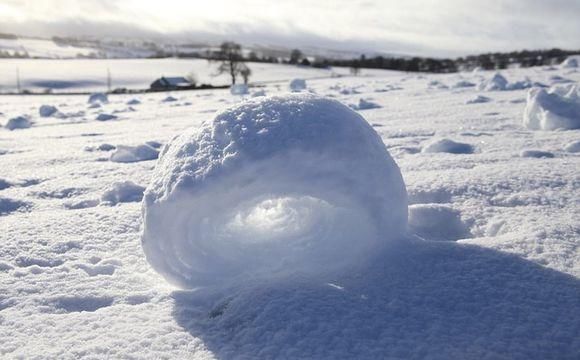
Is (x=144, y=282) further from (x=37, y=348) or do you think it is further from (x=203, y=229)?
(x=37, y=348)

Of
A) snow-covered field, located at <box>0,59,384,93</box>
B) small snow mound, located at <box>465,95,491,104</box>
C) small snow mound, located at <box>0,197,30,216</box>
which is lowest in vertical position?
snow-covered field, located at <box>0,59,384,93</box>

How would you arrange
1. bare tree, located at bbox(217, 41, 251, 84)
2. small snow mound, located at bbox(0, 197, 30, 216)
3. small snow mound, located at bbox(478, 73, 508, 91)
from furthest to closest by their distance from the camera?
bare tree, located at bbox(217, 41, 251, 84), small snow mound, located at bbox(478, 73, 508, 91), small snow mound, located at bbox(0, 197, 30, 216)

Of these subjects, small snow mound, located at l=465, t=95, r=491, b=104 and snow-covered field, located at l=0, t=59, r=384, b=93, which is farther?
snow-covered field, located at l=0, t=59, r=384, b=93

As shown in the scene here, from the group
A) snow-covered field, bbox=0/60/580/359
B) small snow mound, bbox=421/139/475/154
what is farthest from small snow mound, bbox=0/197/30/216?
small snow mound, bbox=421/139/475/154

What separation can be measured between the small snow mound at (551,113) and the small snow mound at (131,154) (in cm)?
370

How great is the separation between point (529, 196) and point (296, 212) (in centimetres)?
134

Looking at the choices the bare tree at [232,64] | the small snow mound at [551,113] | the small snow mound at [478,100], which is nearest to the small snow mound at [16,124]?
the small snow mound at [478,100]

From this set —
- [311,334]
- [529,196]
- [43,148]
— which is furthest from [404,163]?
[43,148]

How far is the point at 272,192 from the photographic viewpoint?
1.67 meters

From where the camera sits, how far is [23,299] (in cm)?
176

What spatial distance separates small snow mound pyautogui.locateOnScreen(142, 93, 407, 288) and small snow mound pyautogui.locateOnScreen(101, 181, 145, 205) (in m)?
1.25

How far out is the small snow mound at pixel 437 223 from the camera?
2.21 metres

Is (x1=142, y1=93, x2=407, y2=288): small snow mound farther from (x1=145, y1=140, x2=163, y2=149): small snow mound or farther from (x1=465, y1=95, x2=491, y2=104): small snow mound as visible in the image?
(x1=465, y1=95, x2=491, y2=104): small snow mound

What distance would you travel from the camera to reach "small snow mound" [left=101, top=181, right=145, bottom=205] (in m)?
3.03
